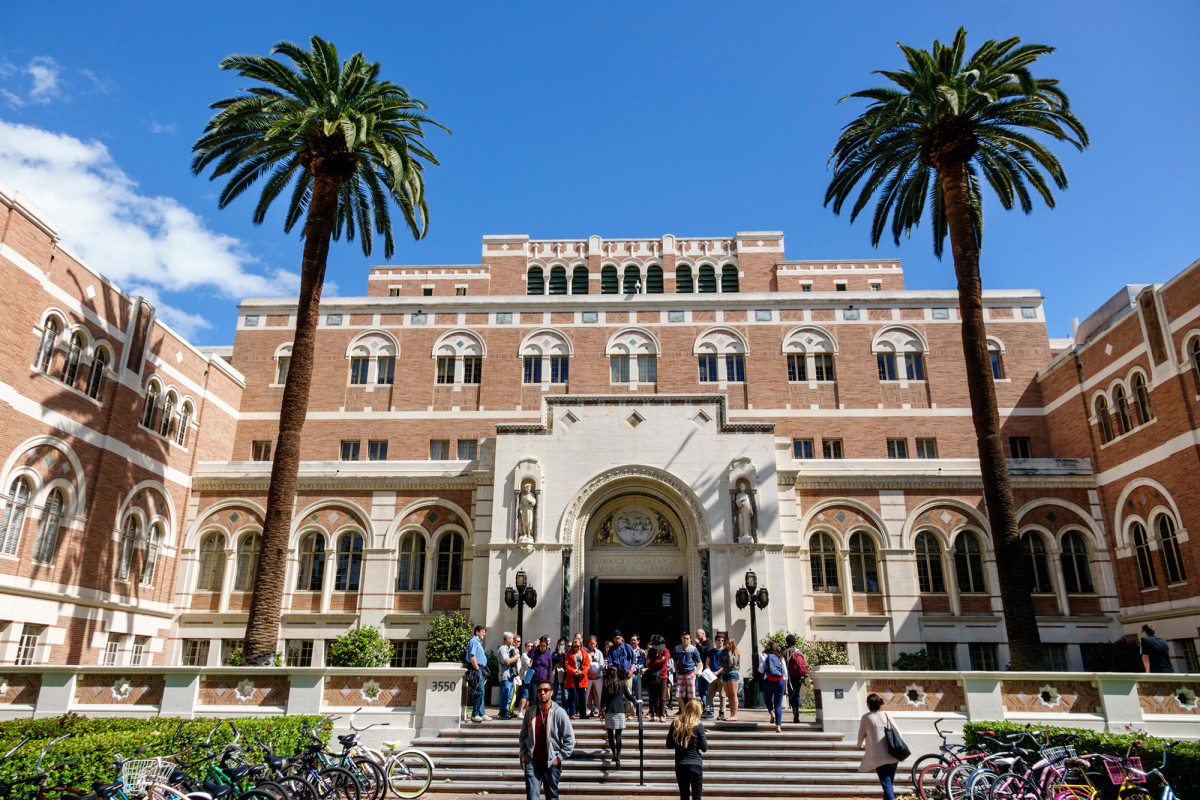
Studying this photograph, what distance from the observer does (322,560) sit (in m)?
28.5

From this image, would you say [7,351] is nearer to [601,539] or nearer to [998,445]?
[601,539]

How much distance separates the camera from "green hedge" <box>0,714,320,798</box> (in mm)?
10602

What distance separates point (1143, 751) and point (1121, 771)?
0.80 m

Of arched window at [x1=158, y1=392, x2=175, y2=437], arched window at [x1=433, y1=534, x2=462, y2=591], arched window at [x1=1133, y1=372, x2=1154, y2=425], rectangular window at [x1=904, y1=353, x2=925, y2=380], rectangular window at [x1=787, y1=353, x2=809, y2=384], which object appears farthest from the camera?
rectangular window at [x1=787, y1=353, x2=809, y2=384]

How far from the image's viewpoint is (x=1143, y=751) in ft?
40.7

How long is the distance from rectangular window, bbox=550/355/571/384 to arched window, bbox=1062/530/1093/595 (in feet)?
64.3

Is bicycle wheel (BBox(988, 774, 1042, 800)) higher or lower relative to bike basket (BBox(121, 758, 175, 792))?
lower

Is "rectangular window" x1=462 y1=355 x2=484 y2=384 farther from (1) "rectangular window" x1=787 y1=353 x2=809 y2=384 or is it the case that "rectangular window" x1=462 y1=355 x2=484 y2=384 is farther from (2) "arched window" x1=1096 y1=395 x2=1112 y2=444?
(2) "arched window" x1=1096 y1=395 x2=1112 y2=444

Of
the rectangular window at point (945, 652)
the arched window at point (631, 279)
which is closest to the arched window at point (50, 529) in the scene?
the rectangular window at point (945, 652)

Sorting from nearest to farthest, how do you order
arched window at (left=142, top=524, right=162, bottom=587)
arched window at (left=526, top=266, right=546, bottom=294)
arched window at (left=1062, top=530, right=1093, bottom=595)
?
arched window at (left=142, top=524, right=162, bottom=587), arched window at (left=1062, top=530, right=1093, bottom=595), arched window at (left=526, top=266, right=546, bottom=294)

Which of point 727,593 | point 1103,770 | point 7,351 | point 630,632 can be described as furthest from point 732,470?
point 7,351

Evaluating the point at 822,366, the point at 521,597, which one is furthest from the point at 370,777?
the point at 822,366

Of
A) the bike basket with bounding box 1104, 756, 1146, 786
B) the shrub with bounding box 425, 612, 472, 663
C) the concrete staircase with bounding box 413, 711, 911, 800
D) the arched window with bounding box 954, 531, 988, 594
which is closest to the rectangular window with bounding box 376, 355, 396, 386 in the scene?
the shrub with bounding box 425, 612, 472, 663

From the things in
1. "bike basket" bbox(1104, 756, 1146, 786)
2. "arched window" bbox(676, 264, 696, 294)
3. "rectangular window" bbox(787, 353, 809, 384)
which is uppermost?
"arched window" bbox(676, 264, 696, 294)
